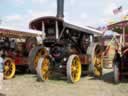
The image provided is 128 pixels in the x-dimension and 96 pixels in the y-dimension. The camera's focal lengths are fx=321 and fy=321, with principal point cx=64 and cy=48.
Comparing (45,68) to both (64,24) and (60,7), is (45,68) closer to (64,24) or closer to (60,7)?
(64,24)

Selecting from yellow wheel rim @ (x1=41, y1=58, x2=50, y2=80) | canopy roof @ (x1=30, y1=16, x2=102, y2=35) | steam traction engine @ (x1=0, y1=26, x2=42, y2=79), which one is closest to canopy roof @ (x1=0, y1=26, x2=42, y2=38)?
steam traction engine @ (x1=0, y1=26, x2=42, y2=79)

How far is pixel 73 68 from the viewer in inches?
454

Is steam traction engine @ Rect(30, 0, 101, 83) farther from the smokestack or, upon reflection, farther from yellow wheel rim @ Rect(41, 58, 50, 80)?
the smokestack

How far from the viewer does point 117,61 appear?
10883mm

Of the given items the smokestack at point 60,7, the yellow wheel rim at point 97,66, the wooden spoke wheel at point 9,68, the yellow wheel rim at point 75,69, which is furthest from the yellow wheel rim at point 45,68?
the smokestack at point 60,7

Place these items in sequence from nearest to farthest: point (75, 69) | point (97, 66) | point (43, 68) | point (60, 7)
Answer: point (75, 69), point (43, 68), point (97, 66), point (60, 7)

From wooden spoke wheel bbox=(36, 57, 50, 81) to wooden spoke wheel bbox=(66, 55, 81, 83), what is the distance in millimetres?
1000

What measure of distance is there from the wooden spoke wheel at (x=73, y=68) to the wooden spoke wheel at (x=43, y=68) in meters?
1.00

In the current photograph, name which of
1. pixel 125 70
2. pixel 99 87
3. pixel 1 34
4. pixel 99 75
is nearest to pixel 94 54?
pixel 99 75

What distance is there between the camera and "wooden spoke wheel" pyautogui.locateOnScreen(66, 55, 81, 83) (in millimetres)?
A: 11000

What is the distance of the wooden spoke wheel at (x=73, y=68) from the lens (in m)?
11.0

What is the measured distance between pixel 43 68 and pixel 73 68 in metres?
1.12

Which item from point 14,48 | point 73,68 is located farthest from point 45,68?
point 14,48

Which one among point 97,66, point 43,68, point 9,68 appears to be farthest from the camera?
point 9,68
